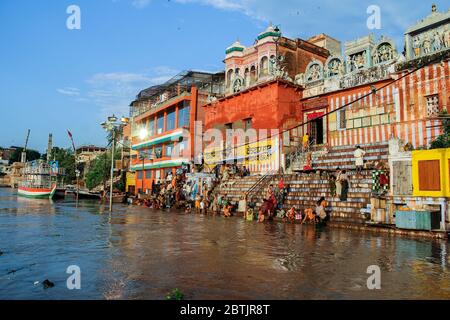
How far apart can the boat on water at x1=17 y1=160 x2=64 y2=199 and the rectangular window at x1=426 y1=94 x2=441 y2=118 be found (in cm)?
4177

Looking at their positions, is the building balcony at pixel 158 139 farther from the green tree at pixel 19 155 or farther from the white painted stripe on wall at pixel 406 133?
the green tree at pixel 19 155

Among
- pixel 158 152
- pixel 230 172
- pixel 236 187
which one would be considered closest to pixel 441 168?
pixel 236 187

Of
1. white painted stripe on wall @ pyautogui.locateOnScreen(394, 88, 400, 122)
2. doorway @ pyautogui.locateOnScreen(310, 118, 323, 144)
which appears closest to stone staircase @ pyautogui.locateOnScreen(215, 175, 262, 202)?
doorway @ pyautogui.locateOnScreen(310, 118, 323, 144)

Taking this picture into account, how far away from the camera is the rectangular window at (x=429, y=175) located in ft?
43.1

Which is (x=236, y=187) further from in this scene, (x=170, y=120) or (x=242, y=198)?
(x=170, y=120)

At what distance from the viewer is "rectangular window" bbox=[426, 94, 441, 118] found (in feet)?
59.8

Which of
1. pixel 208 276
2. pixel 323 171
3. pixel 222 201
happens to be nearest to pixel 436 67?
pixel 323 171

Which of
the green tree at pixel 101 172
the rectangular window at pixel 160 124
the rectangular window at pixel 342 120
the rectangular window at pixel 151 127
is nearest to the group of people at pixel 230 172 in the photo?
the rectangular window at pixel 342 120

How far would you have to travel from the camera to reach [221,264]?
25.9 ft

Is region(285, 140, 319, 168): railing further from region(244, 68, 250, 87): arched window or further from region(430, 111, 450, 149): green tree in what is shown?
region(244, 68, 250, 87): arched window

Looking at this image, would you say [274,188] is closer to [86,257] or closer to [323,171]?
[323,171]

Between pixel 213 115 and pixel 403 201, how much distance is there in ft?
73.1

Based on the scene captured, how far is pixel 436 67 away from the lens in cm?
1833

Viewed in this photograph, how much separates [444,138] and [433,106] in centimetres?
265
